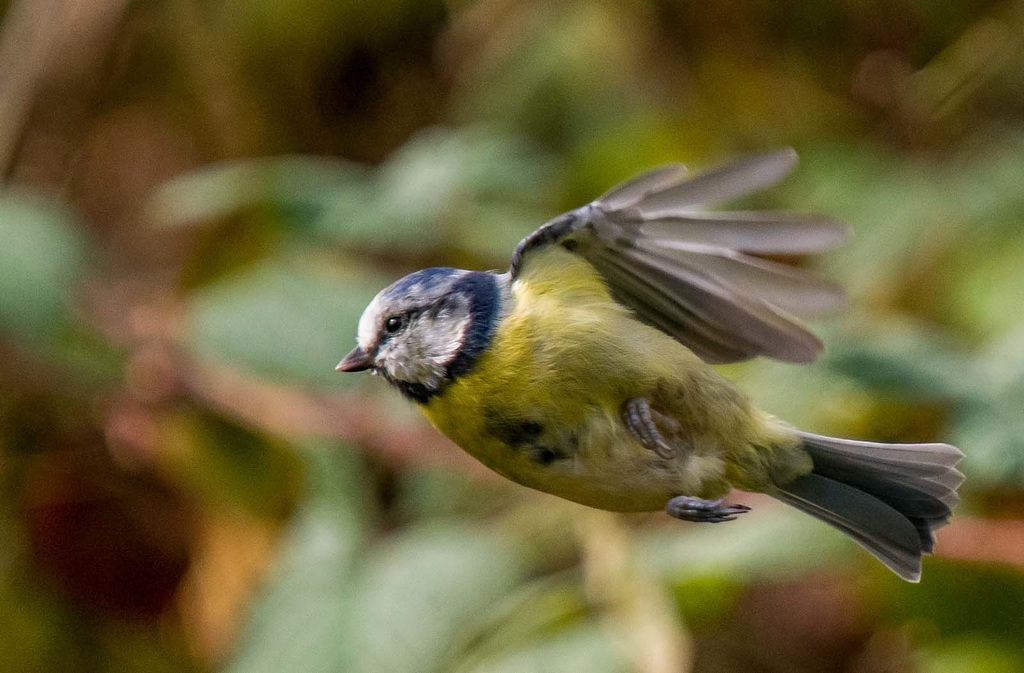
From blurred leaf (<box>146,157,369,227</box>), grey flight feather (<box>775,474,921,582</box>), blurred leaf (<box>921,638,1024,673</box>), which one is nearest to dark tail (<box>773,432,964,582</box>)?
grey flight feather (<box>775,474,921,582</box>)

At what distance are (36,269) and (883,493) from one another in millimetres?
1354

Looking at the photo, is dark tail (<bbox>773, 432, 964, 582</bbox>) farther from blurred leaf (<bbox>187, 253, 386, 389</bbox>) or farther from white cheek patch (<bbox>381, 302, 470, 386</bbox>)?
blurred leaf (<bbox>187, 253, 386, 389</bbox>)

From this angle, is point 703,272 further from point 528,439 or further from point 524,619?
point 524,619

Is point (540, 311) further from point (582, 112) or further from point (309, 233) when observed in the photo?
point (582, 112)

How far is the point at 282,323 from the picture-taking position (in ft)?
6.37

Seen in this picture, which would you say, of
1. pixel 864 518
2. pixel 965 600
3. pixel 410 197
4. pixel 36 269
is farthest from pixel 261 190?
pixel 965 600

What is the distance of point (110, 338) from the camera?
212cm

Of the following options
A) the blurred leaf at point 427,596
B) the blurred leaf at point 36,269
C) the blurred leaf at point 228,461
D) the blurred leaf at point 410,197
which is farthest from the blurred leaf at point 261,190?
the blurred leaf at point 427,596

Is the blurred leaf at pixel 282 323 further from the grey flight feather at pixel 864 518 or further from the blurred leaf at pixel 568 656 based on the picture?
the grey flight feather at pixel 864 518

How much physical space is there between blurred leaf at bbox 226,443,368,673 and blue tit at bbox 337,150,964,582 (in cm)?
66

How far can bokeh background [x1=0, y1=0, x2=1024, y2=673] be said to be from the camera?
1.75 meters

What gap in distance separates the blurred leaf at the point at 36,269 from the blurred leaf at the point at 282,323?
21 cm

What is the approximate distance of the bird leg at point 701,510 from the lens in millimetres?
987

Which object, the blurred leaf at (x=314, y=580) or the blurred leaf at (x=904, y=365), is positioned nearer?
the blurred leaf at (x=904, y=365)
